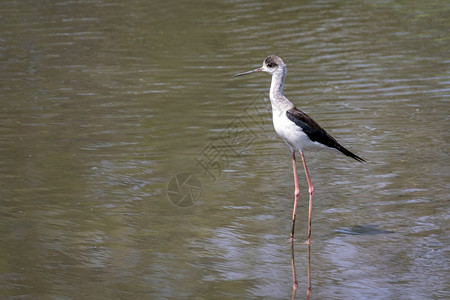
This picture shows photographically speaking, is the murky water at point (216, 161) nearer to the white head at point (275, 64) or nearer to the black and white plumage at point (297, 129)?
the black and white plumage at point (297, 129)

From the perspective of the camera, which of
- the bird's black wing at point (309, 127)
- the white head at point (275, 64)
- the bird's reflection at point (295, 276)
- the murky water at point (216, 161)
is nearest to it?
the bird's reflection at point (295, 276)

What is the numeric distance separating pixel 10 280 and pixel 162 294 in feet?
3.98

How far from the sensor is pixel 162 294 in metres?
5.80

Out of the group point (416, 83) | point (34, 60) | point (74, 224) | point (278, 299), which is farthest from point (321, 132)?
point (34, 60)

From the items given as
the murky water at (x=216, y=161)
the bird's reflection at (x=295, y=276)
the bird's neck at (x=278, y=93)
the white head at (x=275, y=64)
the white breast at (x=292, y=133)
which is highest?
the white head at (x=275, y=64)

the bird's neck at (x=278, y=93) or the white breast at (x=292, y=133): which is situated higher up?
the bird's neck at (x=278, y=93)

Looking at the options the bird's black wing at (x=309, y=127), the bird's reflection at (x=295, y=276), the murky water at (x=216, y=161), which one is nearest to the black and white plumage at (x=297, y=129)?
the bird's black wing at (x=309, y=127)

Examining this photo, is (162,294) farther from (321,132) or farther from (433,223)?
(433,223)

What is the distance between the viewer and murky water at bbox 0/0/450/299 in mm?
6184

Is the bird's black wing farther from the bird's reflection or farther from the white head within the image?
the bird's reflection

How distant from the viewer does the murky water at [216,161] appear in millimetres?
6184

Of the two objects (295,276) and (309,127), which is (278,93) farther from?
(295,276)

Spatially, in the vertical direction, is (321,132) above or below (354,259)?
above

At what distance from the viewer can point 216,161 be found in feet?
29.7
